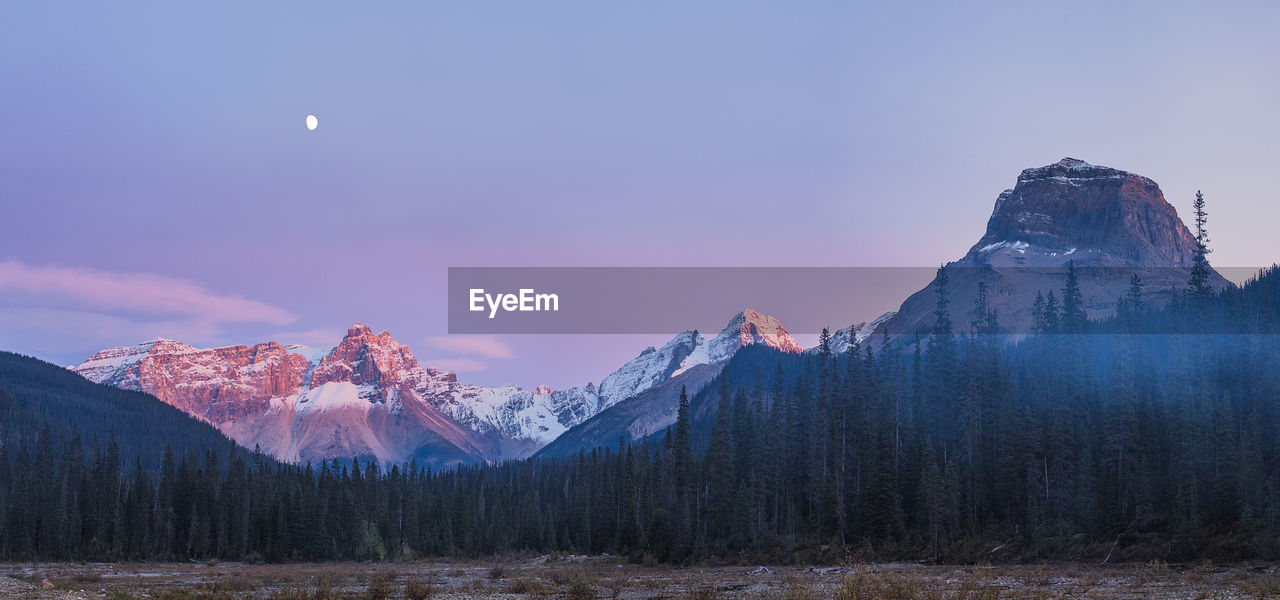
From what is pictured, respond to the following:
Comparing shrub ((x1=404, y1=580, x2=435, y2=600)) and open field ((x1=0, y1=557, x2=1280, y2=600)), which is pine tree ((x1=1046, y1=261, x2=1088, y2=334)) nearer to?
open field ((x1=0, y1=557, x2=1280, y2=600))

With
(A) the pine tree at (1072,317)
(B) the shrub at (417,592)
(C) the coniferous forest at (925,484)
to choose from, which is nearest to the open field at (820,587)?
(B) the shrub at (417,592)

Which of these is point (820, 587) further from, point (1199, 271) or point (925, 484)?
point (1199, 271)

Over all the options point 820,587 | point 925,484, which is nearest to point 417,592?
point 820,587

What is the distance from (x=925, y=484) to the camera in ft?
307

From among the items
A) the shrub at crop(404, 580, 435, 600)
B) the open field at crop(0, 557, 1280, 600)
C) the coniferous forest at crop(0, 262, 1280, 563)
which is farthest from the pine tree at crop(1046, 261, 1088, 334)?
the shrub at crop(404, 580, 435, 600)

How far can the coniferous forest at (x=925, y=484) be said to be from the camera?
87375mm

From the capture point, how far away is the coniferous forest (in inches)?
3440

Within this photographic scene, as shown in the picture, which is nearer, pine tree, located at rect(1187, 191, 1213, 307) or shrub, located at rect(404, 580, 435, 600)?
shrub, located at rect(404, 580, 435, 600)

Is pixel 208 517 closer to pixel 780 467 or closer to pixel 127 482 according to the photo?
pixel 127 482

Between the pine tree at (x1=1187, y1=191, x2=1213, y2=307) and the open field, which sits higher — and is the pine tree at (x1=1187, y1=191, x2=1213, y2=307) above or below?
above

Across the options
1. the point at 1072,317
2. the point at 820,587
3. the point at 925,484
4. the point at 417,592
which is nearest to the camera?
the point at 417,592

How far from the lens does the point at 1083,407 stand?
103 meters

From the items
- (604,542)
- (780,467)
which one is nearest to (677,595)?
(780,467)

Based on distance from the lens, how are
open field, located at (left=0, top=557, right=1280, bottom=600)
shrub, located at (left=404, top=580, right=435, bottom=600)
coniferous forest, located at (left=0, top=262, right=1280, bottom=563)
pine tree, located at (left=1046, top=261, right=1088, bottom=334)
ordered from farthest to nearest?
pine tree, located at (left=1046, top=261, right=1088, bottom=334)
coniferous forest, located at (left=0, top=262, right=1280, bottom=563)
shrub, located at (left=404, top=580, right=435, bottom=600)
open field, located at (left=0, top=557, right=1280, bottom=600)
